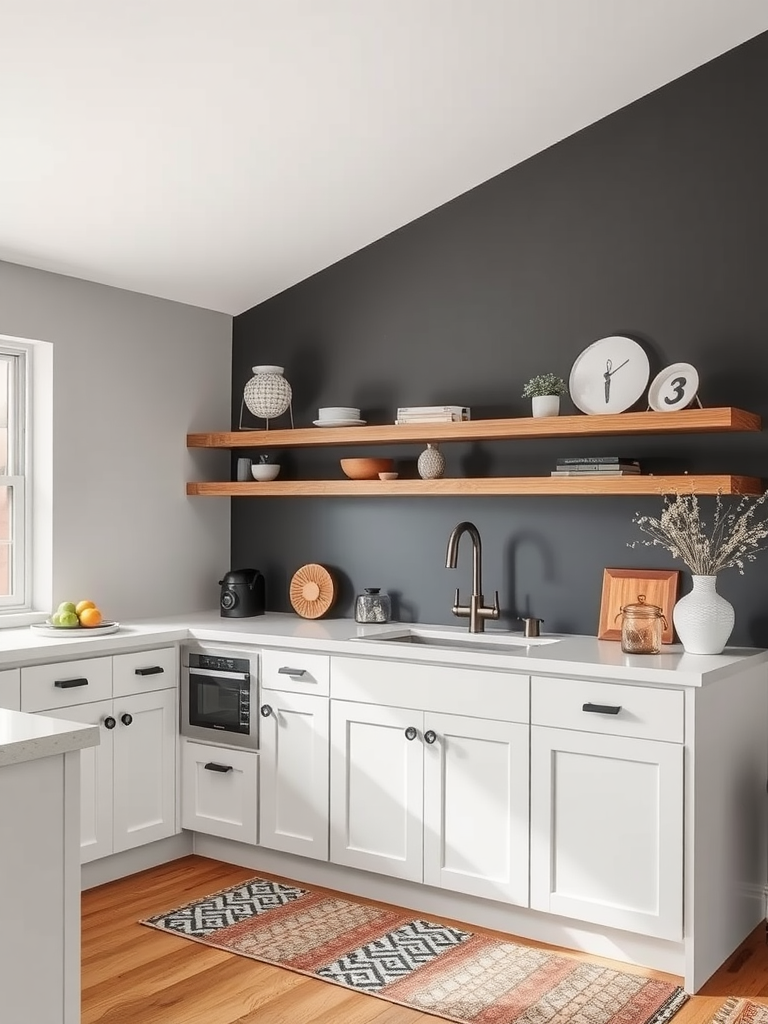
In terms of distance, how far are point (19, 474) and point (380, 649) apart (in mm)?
1670

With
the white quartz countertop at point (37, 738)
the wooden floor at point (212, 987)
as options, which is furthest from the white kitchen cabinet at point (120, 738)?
the white quartz countertop at point (37, 738)

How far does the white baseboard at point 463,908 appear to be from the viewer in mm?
3174

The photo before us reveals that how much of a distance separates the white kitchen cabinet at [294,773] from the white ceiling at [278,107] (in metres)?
1.75

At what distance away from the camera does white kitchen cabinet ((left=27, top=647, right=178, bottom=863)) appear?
3670mm

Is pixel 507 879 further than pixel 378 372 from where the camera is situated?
No

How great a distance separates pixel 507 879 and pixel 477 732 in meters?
0.46

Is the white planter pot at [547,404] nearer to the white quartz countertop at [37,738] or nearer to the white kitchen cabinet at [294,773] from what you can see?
the white kitchen cabinet at [294,773]

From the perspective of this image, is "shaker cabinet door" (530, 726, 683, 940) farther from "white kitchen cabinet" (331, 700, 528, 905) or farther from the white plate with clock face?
the white plate with clock face

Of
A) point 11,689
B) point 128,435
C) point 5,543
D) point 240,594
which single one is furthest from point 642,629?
point 5,543

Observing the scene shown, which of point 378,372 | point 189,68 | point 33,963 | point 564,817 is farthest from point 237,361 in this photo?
point 33,963

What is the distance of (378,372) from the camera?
4484 millimetres

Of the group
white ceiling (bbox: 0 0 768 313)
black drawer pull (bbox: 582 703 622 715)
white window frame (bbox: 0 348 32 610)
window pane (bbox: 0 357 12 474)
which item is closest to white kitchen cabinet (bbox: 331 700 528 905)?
black drawer pull (bbox: 582 703 622 715)

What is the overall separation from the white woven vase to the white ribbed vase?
1.97 metres

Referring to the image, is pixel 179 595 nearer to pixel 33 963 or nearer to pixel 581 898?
pixel 581 898
